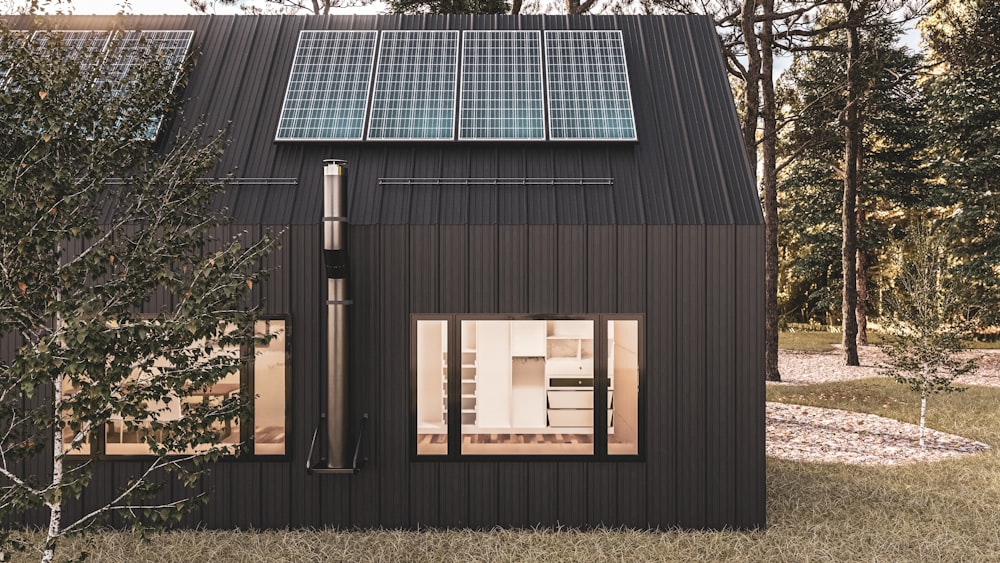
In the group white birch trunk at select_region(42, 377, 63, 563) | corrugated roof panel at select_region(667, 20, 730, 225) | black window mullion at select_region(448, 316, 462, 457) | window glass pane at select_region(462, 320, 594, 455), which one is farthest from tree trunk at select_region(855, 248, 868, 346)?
white birch trunk at select_region(42, 377, 63, 563)

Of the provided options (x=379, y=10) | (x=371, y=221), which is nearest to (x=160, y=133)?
(x=371, y=221)

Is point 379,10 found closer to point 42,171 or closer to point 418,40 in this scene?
point 418,40

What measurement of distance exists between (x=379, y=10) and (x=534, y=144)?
12.5 meters

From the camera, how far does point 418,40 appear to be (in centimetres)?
760

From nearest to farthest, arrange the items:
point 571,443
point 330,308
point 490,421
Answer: point 330,308 → point 571,443 → point 490,421

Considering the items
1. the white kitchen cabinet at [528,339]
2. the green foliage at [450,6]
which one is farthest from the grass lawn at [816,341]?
the white kitchen cabinet at [528,339]

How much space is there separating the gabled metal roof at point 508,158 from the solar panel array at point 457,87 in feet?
0.57

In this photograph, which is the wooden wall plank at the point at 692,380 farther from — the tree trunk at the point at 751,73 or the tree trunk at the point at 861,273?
the tree trunk at the point at 861,273

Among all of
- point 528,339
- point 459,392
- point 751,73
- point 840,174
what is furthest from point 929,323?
point 840,174

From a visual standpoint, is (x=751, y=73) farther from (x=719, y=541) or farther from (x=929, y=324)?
(x=719, y=541)

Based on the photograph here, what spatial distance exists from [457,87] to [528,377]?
3.77 meters

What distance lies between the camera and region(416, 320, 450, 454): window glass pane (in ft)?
19.5

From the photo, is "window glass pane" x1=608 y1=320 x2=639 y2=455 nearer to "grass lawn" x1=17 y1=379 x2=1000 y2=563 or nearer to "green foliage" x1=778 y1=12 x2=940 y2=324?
"grass lawn" x1=17 y1=379 x2=1000 y2=563

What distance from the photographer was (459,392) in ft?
19.2
